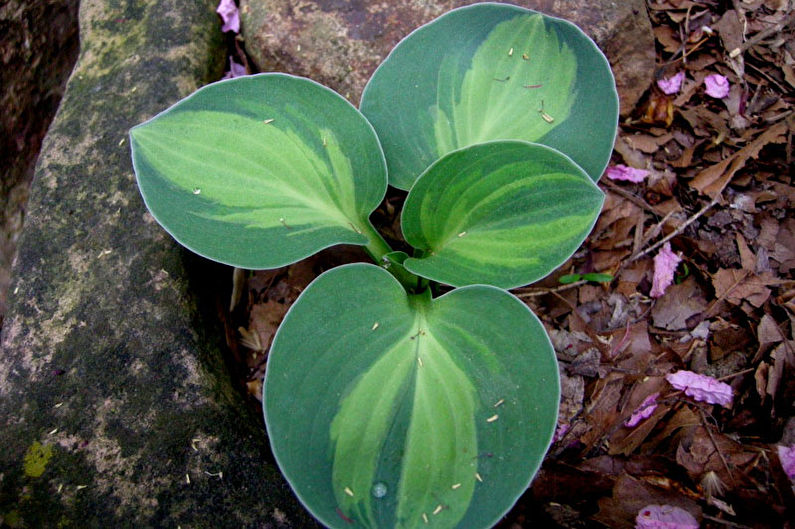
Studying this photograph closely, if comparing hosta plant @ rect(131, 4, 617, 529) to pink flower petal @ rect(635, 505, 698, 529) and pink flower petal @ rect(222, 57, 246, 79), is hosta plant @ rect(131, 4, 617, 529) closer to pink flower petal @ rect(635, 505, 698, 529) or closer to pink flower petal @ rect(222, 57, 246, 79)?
pink flower petal @ rect(635, 505, 698, 529)

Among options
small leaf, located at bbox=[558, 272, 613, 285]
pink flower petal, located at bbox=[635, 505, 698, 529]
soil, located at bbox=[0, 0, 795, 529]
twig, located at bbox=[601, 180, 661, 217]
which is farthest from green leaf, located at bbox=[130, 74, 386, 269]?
pink flower petal, located at bbox=[635, 505, 698, 529]

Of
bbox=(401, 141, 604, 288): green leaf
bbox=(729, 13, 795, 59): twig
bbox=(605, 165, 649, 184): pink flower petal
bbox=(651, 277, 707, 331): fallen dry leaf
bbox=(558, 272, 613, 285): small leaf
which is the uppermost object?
bbox=(729, 13, 795, 59): twig

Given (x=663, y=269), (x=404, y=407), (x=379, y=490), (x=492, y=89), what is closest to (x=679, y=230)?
(x=663, y=269)

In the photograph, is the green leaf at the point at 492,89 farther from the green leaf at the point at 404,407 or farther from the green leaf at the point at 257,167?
the green leaf at the point at 404,407

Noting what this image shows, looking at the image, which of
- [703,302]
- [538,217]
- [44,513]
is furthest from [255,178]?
[703,302]

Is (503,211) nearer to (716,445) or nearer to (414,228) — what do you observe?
(414,228)
